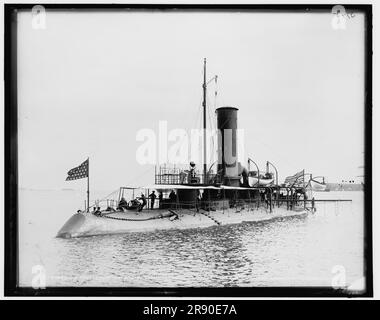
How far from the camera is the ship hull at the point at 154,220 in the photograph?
568cm

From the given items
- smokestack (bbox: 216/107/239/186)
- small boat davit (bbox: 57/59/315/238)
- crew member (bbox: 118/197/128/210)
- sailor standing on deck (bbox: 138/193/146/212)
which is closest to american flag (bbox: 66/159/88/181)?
small boat davit (bbox: 57/59/315/238)

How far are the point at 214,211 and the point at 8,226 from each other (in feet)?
8.12

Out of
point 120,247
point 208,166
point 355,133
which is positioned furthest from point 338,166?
point 120,247

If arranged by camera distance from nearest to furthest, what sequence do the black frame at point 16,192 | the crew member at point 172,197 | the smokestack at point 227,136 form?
the black frame at point 16,192
the smokestack at point 227,136
the crew member at point 172,197

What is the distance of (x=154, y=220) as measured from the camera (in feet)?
20.0

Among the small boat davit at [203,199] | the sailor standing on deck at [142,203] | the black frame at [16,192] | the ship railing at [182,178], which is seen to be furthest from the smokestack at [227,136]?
the black frame at [16,192]

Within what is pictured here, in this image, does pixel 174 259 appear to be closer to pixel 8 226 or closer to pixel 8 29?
pixel 8 226

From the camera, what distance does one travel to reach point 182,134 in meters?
5.57

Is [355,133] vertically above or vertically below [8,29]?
below

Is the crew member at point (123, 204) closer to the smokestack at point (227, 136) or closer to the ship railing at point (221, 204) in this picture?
the ship railing at point (221, 204)

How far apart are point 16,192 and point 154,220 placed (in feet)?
5.37
